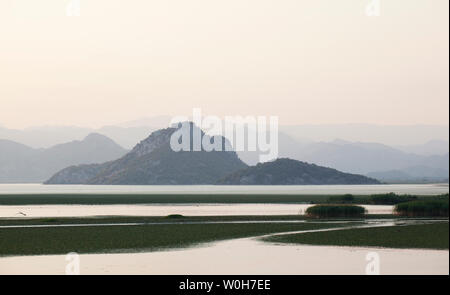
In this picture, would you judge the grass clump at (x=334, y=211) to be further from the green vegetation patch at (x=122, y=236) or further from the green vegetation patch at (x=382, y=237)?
the green vegetation patch at (x=382, y=237)

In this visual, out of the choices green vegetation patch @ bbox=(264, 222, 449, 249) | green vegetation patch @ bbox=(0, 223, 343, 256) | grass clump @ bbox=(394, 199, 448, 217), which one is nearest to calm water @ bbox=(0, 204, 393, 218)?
grass clump @ bbox=(394, 199, 448, 217)

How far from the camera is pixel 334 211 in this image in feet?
339

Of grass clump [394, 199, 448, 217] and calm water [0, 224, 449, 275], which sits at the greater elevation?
grass clump [394, 199, 448, 217]

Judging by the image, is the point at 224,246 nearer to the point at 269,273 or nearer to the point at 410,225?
the point at 269,273

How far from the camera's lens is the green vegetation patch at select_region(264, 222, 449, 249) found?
209 ft

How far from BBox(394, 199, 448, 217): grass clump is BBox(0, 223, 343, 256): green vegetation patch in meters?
19.9

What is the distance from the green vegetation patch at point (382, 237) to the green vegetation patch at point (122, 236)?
21.0 feet

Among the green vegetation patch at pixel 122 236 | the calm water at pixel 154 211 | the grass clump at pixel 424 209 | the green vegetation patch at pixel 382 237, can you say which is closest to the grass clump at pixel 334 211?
the grass clump at pixel 424 209

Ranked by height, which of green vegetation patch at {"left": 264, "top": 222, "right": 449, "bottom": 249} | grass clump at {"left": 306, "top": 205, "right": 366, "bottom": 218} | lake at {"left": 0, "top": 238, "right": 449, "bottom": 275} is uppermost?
grass clump at {"left": 306, "top": 205, "right": 366, "bottom": 218}

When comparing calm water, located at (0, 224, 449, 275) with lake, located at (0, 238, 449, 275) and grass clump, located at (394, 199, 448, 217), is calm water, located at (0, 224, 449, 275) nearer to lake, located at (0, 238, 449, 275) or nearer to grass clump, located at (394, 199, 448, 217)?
lake, located at (0, 238, 449, 275)

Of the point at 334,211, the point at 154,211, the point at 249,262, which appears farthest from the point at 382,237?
the point at 154,211

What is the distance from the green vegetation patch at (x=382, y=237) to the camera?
63594 millimetres

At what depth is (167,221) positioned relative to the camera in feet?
308

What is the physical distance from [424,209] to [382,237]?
35.5m
